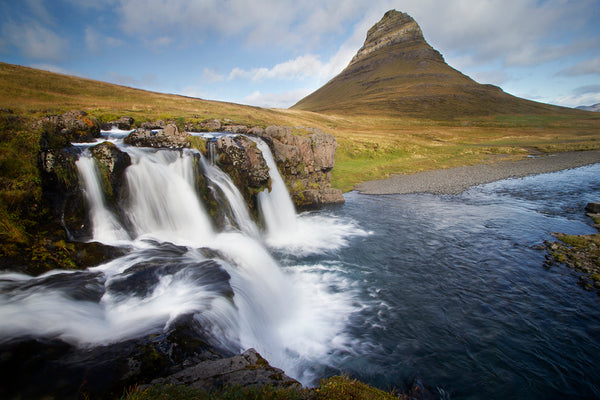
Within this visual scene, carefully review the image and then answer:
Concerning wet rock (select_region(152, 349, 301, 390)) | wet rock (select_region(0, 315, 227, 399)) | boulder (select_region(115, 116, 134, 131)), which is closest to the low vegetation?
wet rock (select_region(152, 349, 301, 390))

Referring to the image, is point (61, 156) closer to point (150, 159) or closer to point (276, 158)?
point (150, 159)

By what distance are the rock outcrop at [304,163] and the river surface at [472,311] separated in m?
8.18

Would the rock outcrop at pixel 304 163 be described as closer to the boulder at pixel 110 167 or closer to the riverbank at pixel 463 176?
the riverbank at pixel 463 176

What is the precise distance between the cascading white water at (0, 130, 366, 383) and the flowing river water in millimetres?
50

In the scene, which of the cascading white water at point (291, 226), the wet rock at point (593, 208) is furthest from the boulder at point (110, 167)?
the wet rock at point (593, 208)

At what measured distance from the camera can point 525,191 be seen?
27703 millimetres

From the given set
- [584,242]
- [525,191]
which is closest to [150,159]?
[584,242]

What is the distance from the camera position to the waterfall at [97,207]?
37.0 ft

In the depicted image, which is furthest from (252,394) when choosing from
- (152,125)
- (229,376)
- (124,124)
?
(124,124)

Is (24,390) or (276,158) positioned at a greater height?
(276,158)

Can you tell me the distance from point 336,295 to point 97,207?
445 inches

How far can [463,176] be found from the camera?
35938 mm

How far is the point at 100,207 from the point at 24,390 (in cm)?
926

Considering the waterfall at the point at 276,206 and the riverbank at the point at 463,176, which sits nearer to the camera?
the waterfall at the point at 276,206
